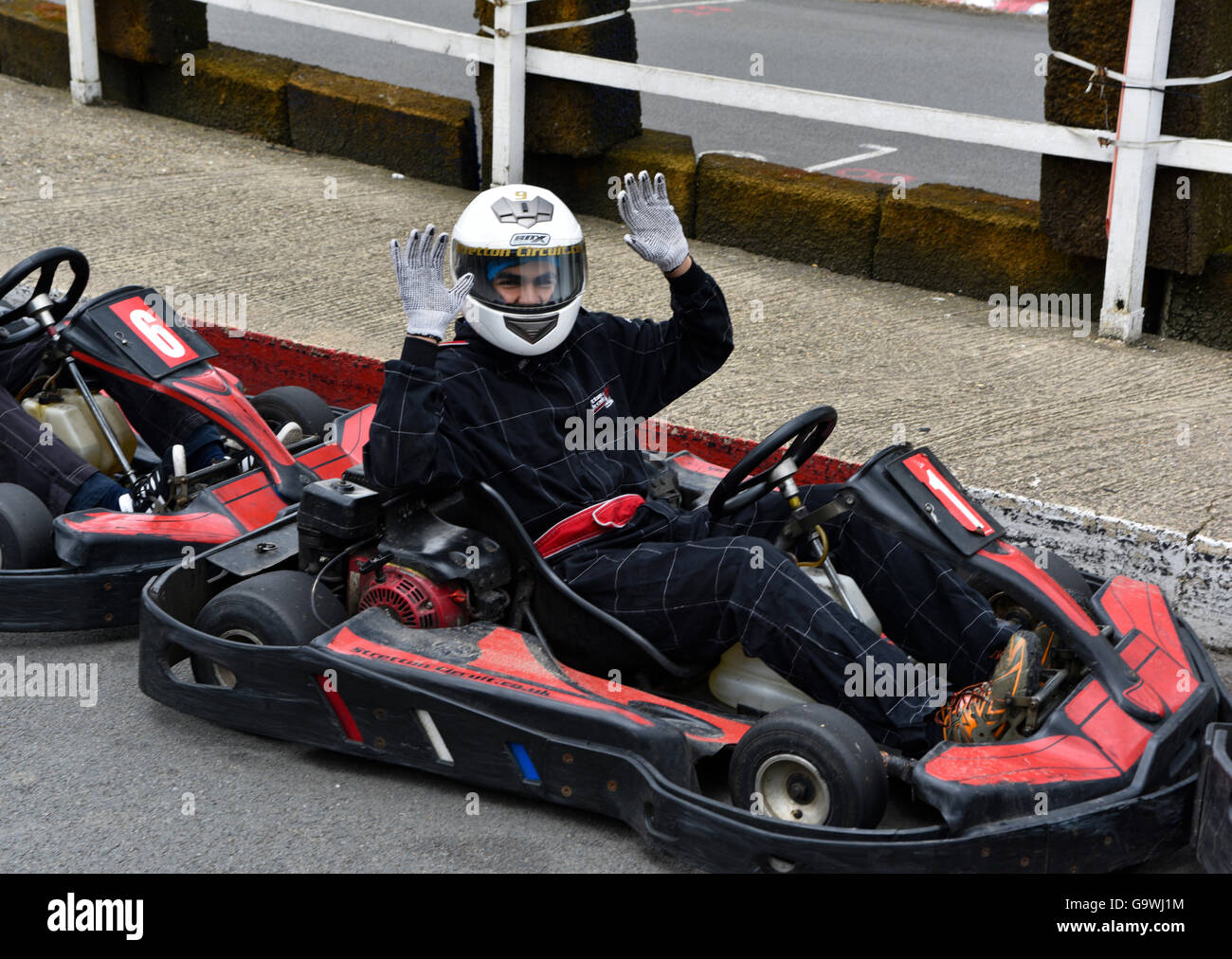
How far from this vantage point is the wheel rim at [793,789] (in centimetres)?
311

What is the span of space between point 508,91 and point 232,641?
3.87 m

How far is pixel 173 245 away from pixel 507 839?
4015 mm

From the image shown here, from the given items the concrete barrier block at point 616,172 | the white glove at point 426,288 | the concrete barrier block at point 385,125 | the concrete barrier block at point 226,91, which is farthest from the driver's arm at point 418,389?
the concrete barrier block at point 226,91

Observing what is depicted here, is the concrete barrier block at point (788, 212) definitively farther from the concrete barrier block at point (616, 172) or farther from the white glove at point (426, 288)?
the white glove at point (426, 288)

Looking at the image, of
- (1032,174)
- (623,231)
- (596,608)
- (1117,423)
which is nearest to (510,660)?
(596,608)

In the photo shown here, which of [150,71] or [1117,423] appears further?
[150,71]

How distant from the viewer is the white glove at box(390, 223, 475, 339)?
3502 mm

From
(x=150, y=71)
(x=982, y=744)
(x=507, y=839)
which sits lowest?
(x=507, y=839)

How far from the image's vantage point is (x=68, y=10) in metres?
8.41

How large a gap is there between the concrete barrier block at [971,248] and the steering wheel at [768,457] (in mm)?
2585

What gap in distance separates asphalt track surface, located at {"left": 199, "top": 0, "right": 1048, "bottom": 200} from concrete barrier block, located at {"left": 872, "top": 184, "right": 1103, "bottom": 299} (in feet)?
8.06

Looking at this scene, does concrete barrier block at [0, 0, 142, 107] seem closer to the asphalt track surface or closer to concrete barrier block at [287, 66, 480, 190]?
concrete barrier block at [287, 66, 480, 190]

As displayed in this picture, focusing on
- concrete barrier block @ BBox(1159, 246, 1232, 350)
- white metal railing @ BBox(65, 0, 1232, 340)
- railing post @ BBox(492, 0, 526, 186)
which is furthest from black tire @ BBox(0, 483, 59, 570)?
concrete barrier block @ BBox(1159, 246, 1232, 350)
